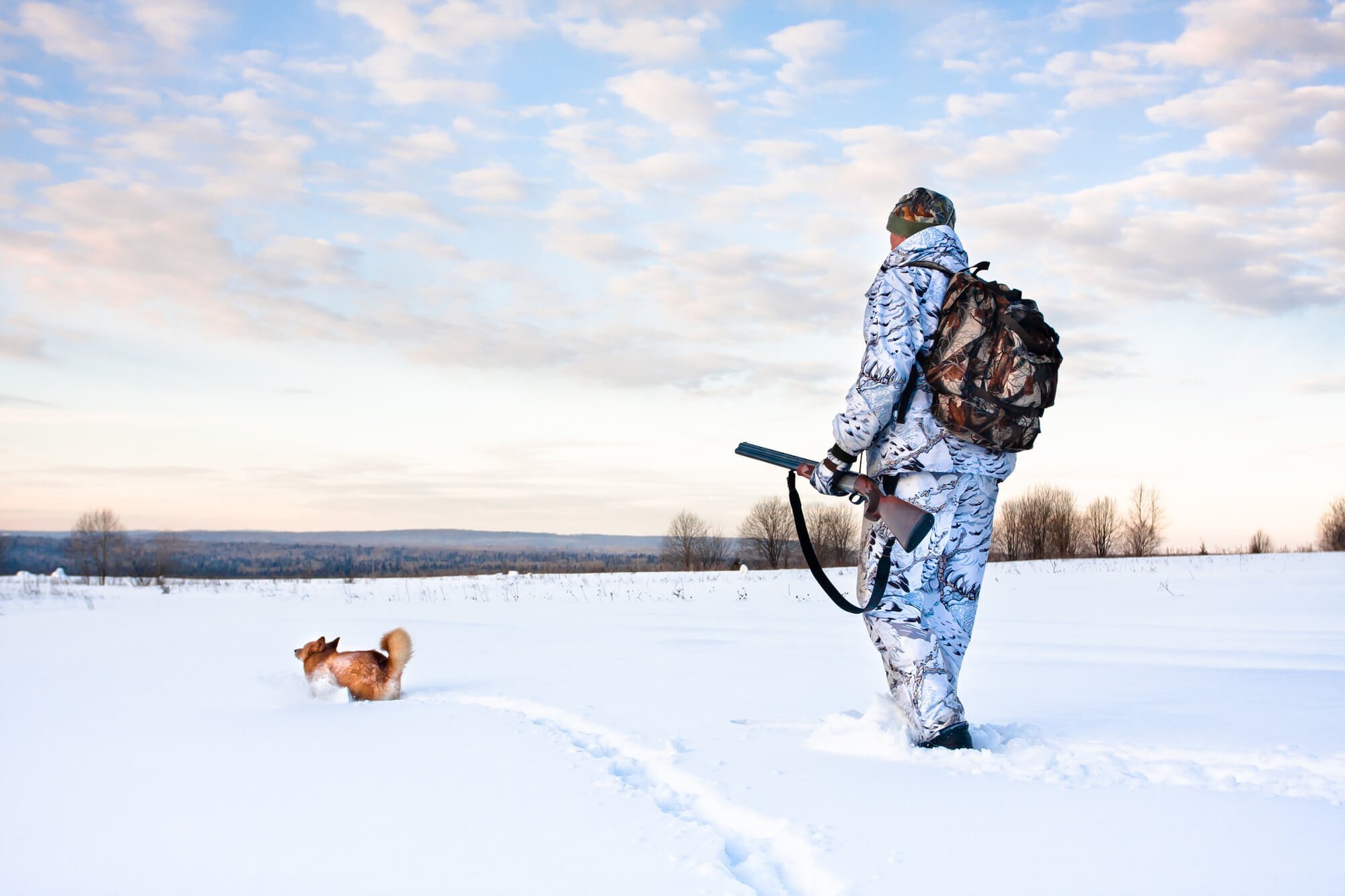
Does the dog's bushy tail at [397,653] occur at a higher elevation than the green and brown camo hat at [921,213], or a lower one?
lower

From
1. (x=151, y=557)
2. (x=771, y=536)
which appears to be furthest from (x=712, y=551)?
(x=151, y=557)

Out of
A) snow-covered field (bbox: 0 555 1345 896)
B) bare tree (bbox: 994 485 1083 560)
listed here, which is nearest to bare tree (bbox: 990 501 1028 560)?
bare tree (bbox: 994 485 1083 560)

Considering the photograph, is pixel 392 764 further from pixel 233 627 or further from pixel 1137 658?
pixel 233 627

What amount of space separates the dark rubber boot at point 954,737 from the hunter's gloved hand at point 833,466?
1.08 meters

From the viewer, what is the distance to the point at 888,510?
3.62 meters

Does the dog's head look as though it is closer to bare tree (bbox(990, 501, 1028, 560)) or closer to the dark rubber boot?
the dark rubber boot

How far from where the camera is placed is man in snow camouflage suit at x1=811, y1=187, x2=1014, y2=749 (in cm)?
368

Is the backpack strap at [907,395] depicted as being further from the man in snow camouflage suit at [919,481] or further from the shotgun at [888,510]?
the shotgun at [888,510]

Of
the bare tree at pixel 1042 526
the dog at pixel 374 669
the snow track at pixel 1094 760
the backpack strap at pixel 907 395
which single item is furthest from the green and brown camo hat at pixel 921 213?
the bare tree at pixel 1042 526

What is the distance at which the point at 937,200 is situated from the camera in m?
4.01

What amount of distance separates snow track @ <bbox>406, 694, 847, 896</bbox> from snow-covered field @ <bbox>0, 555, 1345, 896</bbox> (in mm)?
12

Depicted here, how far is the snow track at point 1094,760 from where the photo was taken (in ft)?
10.4

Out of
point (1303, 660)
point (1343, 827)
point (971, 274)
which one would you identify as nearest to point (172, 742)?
point (971, 274)

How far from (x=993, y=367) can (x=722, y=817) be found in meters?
2.00
